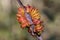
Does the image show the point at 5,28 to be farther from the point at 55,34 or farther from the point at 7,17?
the point at 55,34

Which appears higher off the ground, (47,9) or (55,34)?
(47,9)

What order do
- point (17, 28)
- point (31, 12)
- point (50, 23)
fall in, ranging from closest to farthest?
point (31, 12) < point (17, 28) < point (50, 23)

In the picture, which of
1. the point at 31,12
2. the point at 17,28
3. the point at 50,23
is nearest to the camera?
the point at 31,12

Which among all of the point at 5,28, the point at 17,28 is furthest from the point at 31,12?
the point at 5,28

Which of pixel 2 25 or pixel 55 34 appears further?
pixel 2 25

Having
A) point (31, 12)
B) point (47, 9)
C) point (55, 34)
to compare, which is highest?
point (31, 12)

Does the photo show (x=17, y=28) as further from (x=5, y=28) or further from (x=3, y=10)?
(x=3, y=10)

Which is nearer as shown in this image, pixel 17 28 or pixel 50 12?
pixel 17 28

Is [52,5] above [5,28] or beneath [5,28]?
above

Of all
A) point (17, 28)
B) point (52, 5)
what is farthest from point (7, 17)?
point (52, 5)
